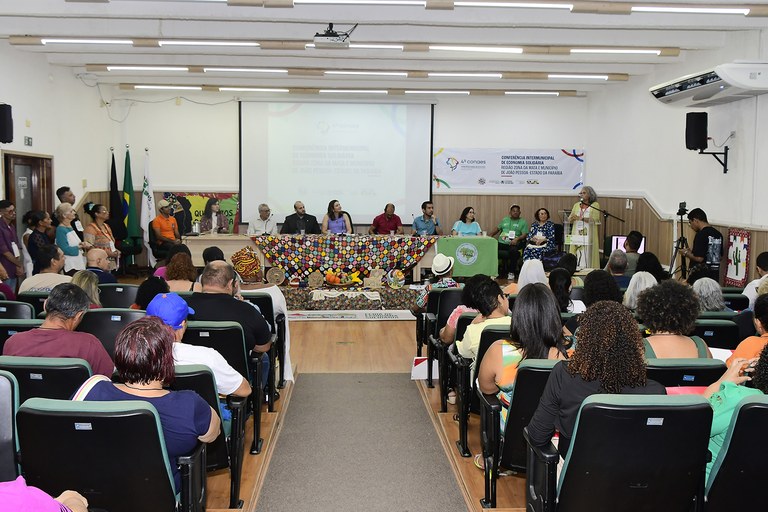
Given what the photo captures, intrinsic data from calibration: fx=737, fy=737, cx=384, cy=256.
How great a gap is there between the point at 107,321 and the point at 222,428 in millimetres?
1208

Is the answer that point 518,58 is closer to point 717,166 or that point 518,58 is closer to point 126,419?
point 717,166

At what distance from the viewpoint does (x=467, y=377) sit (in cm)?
394

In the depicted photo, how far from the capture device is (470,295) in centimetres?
415

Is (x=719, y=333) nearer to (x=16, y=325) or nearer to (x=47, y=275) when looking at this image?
(x=16, y=325)

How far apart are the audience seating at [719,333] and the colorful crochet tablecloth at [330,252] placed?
6.20 m

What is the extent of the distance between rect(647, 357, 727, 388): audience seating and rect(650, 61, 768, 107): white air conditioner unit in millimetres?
5266

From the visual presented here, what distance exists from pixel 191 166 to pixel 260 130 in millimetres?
1384

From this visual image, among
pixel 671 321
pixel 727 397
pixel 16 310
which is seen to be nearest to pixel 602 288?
pixel 671 321

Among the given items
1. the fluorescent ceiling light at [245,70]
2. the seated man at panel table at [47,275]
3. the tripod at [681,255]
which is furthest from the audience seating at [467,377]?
the fluorescent ceiling light at [245,70]

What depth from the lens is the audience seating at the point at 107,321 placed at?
391 cm

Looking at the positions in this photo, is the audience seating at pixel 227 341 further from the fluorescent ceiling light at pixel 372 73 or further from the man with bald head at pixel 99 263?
the fluorescent ceiling light at pixel 372 73

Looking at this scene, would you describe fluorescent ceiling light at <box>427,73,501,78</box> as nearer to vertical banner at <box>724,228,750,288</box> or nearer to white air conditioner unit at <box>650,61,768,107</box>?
white air conditioner unit at <box>650,61,768,107</box>

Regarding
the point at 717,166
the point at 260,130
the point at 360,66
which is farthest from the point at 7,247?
the point at 717,166

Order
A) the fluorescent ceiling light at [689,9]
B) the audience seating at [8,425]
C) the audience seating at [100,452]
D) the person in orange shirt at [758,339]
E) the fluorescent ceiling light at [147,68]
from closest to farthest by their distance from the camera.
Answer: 1. the audience seating at [100,452]
2. the audience seating at [8,425]
3. the person in orange shirt at [758,339]
4. the fluorescent ceiling light at [689,9]
5. the fluorescent ceiling light at [147,68]
